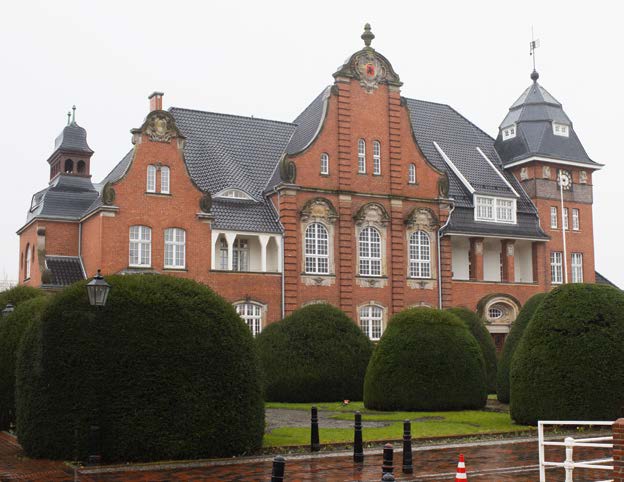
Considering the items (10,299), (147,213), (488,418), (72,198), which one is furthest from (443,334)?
(72,198)

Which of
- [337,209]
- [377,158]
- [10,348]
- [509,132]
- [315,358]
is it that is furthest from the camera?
[509,132]

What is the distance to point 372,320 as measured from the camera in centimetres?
4519

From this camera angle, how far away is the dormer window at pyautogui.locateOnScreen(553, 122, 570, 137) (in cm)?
5325

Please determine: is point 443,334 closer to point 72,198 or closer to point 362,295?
point 362,295

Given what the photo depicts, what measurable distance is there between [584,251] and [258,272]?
884 inches

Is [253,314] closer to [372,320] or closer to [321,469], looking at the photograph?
[372,320]

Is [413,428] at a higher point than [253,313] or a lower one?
lower

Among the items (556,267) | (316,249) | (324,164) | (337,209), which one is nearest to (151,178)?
(316,249)

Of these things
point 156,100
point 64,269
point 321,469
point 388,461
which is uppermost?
point 156,100

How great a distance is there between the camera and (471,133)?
2163 inches

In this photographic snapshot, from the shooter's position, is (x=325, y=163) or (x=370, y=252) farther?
(x=370, y=252)

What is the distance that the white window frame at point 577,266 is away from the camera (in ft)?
171

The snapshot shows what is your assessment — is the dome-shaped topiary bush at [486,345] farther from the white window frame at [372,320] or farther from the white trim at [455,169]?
the white trim at [455,169]

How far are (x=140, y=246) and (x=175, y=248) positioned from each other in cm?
172
